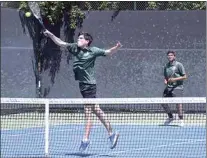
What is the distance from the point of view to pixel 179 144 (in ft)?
26.5

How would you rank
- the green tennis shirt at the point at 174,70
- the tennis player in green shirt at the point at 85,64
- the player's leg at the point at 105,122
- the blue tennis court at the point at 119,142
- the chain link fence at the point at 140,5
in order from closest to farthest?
the player's leg at the point at 105,122
the tennis player in green shirt at the point at 85,64
the blue tennis court at the point at 119,142
the green tennis shirt at the point at 174,70
the chain link fence at the point at 140,5

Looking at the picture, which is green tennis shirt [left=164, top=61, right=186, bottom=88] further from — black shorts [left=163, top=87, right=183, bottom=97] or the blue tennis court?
the blue tennis court

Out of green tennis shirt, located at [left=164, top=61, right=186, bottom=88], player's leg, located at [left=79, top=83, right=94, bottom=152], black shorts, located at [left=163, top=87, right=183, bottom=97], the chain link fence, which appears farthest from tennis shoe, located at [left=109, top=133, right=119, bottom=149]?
the chain link fence

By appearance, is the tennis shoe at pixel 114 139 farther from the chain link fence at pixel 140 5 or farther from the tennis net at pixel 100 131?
the chain link fence at pixel 140 5

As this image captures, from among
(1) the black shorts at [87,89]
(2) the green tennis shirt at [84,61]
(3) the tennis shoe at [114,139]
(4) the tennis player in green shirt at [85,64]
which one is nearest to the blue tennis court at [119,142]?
(3) the tennis shoe at [114,139]

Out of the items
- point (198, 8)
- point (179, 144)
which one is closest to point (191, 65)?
point (198, 8)

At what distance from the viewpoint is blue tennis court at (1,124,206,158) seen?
7.15 metres

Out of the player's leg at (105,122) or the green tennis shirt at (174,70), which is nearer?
the player's leg at (105,122)

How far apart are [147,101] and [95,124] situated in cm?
313

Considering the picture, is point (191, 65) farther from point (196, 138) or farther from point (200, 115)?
point (196, 138)

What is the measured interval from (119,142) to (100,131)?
38.2 inches

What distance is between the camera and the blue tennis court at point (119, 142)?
23.5 ft

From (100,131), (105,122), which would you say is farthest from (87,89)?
(100,131)

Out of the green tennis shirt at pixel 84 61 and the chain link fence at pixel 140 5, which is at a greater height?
the chain link fence at pixel 140 5
